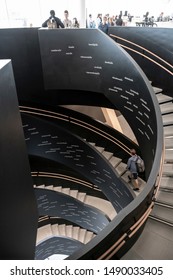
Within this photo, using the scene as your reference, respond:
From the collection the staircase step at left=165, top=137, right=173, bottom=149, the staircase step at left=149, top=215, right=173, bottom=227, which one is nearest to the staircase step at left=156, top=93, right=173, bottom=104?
the staircase step at left=165, top=137, right=173, bottom=149

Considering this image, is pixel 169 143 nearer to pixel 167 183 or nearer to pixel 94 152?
pixel 167 183

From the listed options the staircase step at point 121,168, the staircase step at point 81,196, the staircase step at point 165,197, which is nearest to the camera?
the staircase step at point 165,197

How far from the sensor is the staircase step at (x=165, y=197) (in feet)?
15.9

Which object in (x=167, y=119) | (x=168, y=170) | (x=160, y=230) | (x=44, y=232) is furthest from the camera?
(x=44, y=232)

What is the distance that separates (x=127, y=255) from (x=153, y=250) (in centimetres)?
40

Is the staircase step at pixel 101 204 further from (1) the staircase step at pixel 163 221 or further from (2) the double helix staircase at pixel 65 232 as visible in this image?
(1) the staircase step at pixel 163 221

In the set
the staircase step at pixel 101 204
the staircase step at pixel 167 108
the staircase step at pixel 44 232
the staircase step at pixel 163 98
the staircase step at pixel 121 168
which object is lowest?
the staircase step at pixel 44 232

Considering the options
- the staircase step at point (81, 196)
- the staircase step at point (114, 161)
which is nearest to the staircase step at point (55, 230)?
the staircase step at point (81, 196)

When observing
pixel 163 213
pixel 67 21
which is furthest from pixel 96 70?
pixel 163 213

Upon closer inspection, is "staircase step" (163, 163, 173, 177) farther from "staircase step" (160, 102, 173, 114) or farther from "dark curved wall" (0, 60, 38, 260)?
"dark curved wall" (0, 60, 38, 260)

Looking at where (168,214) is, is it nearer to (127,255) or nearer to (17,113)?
(127,255)

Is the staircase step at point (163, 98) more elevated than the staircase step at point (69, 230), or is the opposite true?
the staircase step at point (163, 98)

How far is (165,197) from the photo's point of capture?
4.97m

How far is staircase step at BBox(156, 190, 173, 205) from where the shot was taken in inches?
191
